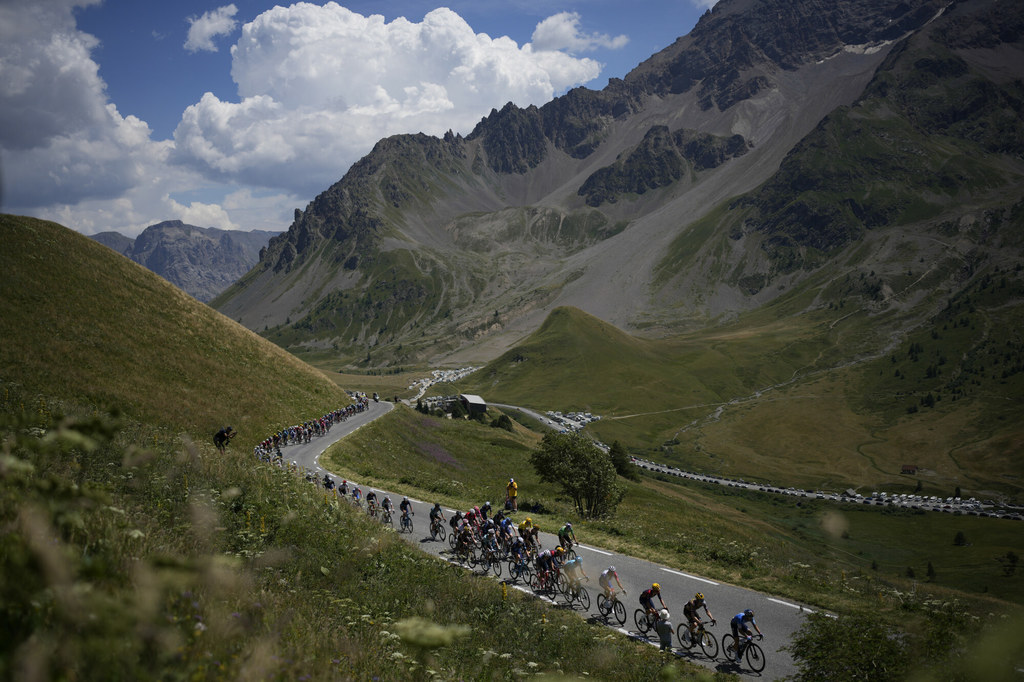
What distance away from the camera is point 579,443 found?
47.4m

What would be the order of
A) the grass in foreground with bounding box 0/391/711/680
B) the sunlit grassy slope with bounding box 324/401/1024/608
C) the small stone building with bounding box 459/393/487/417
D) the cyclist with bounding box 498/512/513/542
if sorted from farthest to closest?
the small stone building with bounding box 459/393/487/417 < the sunlit grassy slope with bounding box 324/401/1024/608 < the cyclist with bounding box 498/512/513/542 < the grass in foreground with bounding box 0/391/711/680

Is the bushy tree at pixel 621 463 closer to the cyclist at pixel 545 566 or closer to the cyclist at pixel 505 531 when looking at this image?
the cyclist at pixel 505 531

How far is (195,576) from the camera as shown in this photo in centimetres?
382

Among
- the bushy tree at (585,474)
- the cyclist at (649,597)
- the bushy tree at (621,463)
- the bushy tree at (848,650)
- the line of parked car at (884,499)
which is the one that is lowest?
the line of parked car at (884,499)

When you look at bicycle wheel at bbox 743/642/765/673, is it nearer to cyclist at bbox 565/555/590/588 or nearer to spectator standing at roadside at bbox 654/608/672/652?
spectator standing at roadside at bbox 654/608/672/652

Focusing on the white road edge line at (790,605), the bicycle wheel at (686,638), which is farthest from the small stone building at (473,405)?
the bicycle wheel at (686,638)

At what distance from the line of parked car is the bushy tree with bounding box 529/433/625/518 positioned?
324 ft

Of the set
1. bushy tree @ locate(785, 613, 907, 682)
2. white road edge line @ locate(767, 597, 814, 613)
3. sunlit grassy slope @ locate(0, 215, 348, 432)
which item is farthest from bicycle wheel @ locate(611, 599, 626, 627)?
sunlit grassy slope @ locate(0, 215, 348, 432)

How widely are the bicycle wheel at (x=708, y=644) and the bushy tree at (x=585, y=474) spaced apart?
2646cm

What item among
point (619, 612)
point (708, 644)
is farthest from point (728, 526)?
point (708, 644)

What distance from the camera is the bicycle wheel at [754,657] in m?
17.0

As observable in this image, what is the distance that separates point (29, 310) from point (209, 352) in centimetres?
1406

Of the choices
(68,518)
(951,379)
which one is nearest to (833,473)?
(951,379)

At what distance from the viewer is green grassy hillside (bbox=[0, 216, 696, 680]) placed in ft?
13.0
